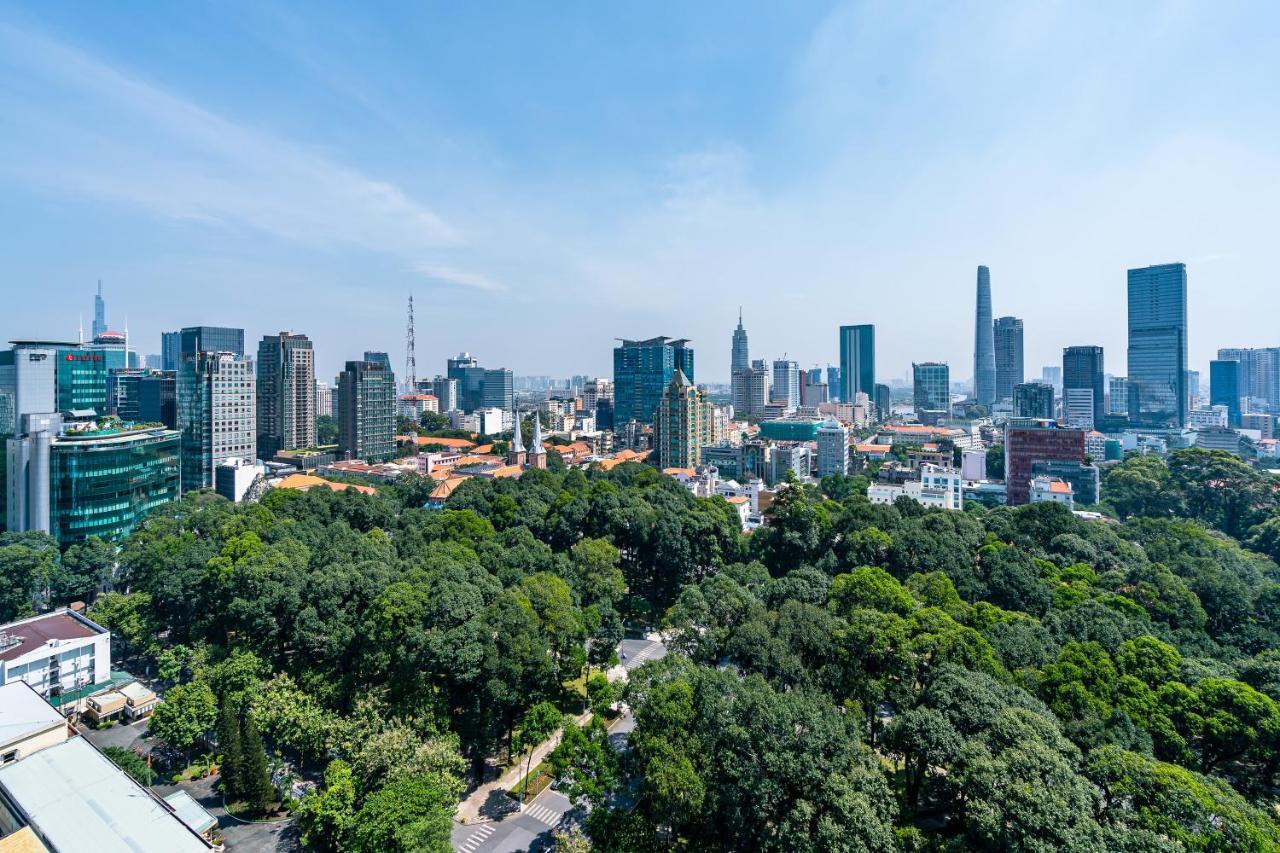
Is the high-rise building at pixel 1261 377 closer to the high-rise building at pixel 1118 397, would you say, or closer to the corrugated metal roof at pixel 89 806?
the high-rise building at pixel 1118 397

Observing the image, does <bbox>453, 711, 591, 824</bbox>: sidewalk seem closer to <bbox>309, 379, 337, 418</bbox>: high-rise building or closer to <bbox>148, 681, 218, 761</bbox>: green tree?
<bbox>148, 681, 218, 761</bbox>: green tree

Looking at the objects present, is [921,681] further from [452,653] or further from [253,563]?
[253,563]

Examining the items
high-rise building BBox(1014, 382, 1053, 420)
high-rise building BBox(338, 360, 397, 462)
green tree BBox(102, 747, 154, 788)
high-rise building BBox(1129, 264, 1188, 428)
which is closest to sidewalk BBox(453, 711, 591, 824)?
green tree BBox(102, 747, 154, 788)

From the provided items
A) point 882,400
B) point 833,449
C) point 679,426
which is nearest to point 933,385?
point 882,400

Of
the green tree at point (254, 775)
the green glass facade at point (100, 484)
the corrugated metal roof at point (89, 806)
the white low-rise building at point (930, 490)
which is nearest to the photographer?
the corrugated metal roof at point (89, 806)

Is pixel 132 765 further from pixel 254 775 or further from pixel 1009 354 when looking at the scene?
pixel 1009 354

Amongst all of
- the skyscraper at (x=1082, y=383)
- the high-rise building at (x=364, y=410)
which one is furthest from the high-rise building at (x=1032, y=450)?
the high-rise building at (x=364, y=410)

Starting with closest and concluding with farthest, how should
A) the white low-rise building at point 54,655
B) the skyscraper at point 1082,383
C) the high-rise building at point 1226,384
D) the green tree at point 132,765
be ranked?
the green tree at point 132,765, the white low-rise building at point 54,655, the skyscraper at point 1082,383, the high-rise building at point 1226,384
